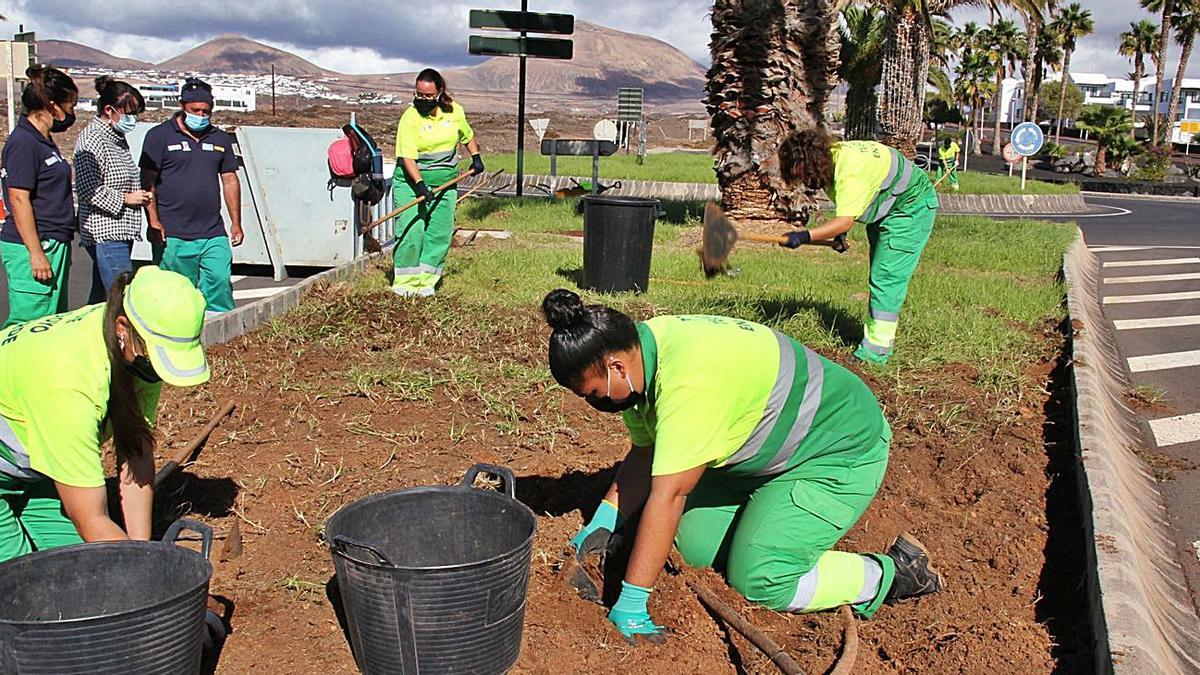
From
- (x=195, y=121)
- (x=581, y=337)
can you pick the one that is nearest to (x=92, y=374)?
(x=581, y=337)

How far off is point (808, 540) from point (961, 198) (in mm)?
22203

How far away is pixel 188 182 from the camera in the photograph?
6.84 meters

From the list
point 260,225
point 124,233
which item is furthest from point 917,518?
point 260,225

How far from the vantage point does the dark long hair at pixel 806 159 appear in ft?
18.9

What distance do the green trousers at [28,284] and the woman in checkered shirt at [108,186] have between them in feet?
1.33

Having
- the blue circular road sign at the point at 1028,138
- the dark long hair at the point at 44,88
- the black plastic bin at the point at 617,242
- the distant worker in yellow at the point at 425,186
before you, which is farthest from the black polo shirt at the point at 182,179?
the blue circular road sign at the point at 1028,138

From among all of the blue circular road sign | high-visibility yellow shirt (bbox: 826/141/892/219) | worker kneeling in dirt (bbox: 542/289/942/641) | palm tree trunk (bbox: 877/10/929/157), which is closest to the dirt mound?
worker kneeling in dirt (bbox: 542/289/942/641)

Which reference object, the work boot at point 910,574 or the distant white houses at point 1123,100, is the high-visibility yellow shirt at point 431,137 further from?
the distant white houses at point 1123,100

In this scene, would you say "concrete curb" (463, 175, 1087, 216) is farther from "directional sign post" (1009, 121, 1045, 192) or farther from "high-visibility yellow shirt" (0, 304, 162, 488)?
"high-visibility yellow shirt" (0, 304, 162, 488)

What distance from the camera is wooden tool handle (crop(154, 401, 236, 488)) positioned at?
435 centimetres

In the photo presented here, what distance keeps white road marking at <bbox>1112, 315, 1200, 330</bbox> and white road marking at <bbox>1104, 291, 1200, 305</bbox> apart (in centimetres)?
85

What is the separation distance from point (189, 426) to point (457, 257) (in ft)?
18.1

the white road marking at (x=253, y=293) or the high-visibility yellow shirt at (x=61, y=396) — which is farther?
the white road marking at (x=253, y=293)

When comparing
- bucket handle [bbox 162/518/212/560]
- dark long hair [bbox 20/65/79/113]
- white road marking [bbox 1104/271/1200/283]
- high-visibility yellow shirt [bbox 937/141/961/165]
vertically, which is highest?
high-visibility yellow shirt [bbox 937/141/961/165]
